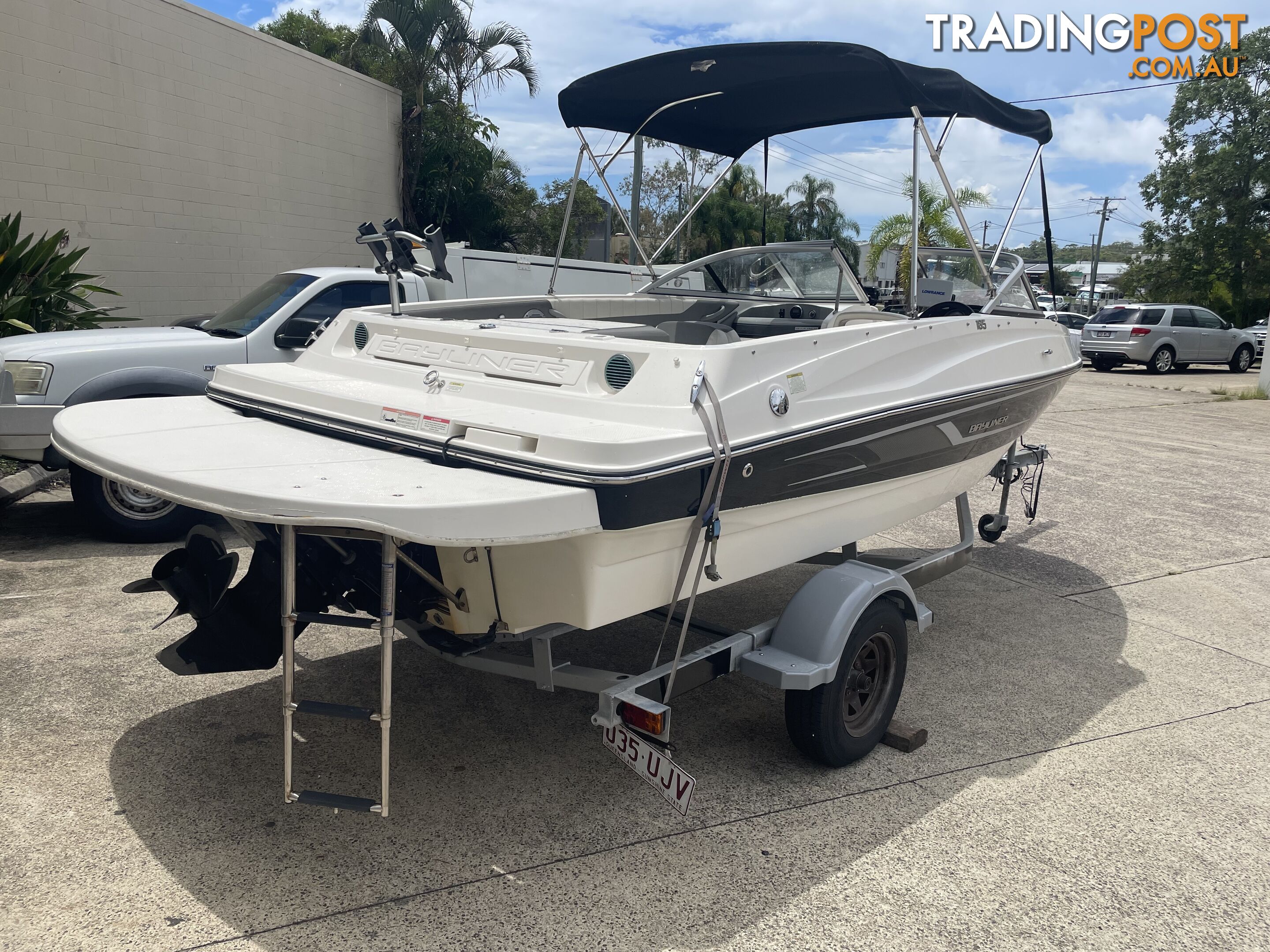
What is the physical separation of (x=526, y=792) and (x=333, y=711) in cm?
97

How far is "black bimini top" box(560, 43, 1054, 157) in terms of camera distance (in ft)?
14.9

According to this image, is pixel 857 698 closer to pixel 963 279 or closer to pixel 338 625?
pixel 338 625

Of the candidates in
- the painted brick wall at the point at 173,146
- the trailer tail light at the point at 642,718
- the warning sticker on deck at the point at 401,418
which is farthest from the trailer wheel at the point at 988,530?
the painted brick wall at the point at 173,146

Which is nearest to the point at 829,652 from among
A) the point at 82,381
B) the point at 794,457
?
the point at 794,457

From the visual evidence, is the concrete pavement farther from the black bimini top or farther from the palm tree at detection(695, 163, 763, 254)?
the palm tree at detection(695, 163, 763, 254)

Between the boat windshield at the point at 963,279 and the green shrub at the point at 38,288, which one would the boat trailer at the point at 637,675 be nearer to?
the boat windshield at the point at 963,279

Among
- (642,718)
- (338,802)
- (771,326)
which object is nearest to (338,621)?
(338,802)

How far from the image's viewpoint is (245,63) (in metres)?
13.7

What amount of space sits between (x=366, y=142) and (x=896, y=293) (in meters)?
13.5

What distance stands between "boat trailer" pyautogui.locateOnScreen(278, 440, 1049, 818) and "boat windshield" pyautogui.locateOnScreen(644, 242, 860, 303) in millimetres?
1896

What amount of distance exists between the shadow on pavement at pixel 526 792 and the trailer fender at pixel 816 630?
44cm

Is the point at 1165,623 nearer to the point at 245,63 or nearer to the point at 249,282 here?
the point at 249,282

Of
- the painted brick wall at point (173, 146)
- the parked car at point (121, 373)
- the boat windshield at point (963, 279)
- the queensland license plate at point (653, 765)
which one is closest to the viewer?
the queensland license plate at point (653, 765)

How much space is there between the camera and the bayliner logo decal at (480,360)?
352cm
